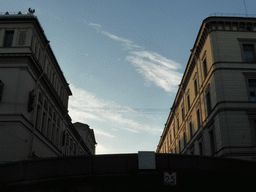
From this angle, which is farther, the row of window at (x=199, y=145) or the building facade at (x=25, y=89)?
the row of window at (x=199, y=145)

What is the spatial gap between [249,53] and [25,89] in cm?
2159

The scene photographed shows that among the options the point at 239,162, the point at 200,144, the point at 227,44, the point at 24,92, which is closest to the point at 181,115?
the point at 200,144

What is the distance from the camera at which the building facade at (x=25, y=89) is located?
27.1m

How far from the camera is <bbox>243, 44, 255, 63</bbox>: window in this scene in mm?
29969

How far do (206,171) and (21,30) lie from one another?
23387 millimetres

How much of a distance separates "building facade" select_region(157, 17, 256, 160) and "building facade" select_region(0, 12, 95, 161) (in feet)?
55.4

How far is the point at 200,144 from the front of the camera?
114 ft

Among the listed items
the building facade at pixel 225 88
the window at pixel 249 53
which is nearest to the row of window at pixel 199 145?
the building facade at pixel 225 88

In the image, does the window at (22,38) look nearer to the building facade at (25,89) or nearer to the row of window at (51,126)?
the building facade at (25,89)

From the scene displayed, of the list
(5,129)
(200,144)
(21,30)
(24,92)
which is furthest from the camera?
(200,144)

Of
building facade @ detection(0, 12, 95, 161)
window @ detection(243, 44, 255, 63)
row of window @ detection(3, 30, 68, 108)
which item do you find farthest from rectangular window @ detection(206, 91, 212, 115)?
row of window @ detection(3, 30, 68, 108)

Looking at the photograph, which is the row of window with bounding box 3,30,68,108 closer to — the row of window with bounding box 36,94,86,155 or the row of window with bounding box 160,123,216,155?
the row of window with bounding box 36,94,86,155

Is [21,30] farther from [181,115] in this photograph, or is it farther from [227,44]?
[181,115]

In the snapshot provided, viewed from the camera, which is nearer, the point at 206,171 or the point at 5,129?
the point at 206,171
